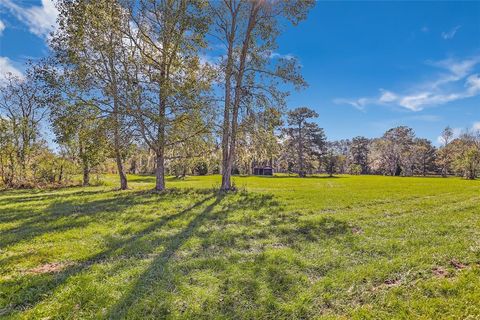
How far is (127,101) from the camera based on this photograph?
1627cm

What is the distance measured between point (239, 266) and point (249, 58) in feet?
53.4

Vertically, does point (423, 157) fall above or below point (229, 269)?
above

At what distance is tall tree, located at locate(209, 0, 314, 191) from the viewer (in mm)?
17922

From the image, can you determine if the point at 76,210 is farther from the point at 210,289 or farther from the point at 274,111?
the point at 274,111

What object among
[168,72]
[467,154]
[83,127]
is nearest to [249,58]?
[168,72]

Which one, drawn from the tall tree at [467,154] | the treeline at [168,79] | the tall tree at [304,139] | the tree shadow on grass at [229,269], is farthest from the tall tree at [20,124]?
the tall tree at [467,154]

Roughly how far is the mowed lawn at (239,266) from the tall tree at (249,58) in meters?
9.43

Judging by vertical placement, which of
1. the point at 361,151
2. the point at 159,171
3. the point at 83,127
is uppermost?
the point at 361,151

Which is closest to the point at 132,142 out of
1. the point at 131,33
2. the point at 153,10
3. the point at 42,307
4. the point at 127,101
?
the point at 127,101

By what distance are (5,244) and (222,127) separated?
1300cm

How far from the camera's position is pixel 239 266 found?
5949 mm

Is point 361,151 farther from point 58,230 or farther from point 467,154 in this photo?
point 58,230

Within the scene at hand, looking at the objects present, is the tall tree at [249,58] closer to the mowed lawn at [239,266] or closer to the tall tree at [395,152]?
the mowed lawn at [239,266]

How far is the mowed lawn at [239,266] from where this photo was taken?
439cm
